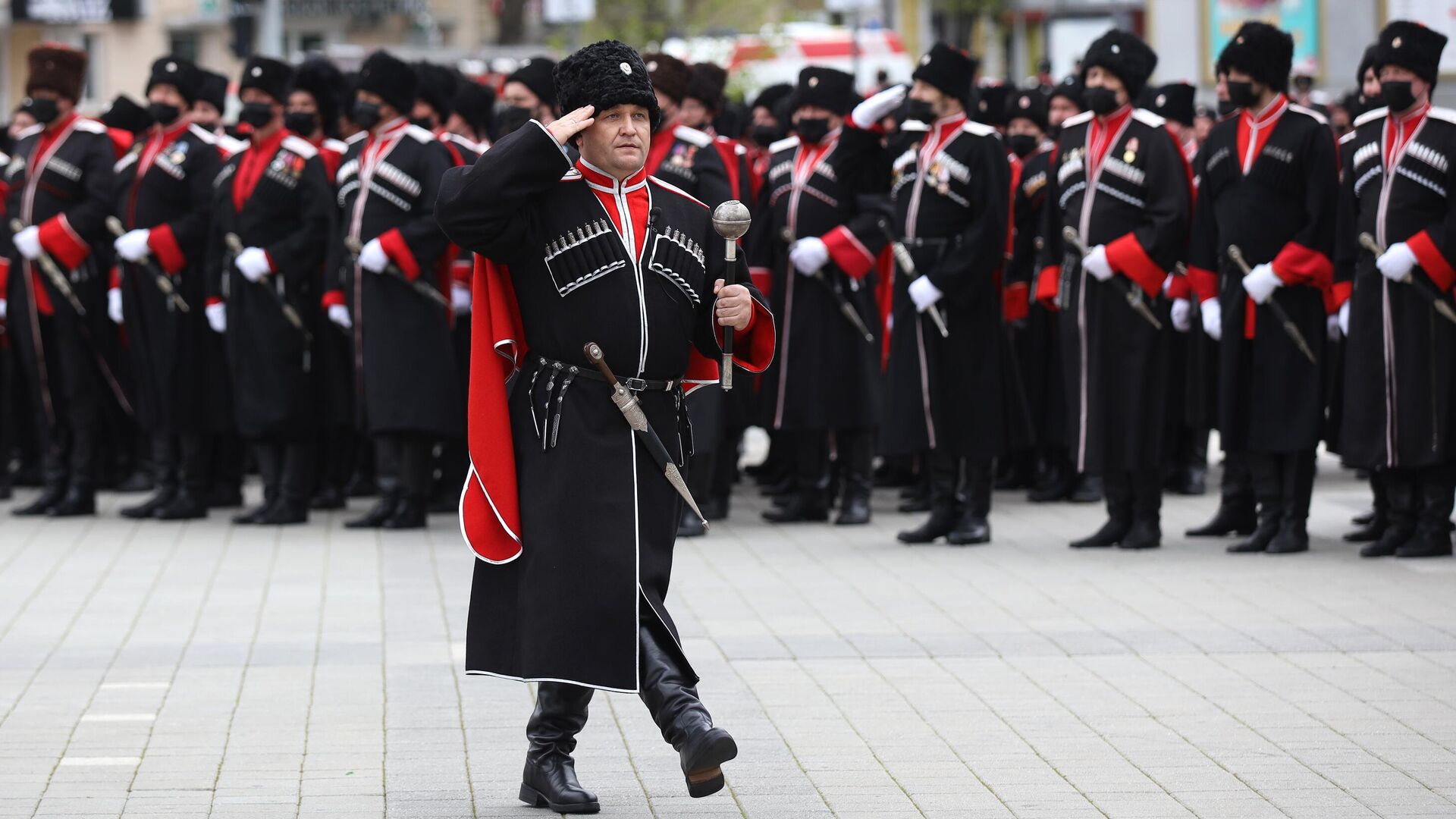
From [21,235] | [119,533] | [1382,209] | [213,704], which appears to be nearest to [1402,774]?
[213,704]

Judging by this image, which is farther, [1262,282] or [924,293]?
[924,293]

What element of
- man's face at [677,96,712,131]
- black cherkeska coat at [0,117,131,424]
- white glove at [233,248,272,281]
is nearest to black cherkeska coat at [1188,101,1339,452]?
man's face at [677,96,712,131]

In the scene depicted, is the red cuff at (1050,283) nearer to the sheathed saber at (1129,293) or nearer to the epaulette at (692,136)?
the sheathed saber at (1129,293)

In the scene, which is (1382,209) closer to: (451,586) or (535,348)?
(451,586)

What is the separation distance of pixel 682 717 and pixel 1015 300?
286 inches

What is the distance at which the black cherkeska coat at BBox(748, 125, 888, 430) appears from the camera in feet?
36.2

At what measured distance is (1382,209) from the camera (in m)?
9.54

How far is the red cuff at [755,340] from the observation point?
5766 mm

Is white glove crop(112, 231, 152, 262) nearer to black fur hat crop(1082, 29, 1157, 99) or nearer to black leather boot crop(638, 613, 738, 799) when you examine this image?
black fur hat crop(1082, 29, 1157, 99)

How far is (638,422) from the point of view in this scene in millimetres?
5559

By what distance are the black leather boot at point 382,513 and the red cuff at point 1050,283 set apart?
3300 mm


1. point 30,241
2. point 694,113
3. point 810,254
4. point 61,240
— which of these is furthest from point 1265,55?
point 30,241

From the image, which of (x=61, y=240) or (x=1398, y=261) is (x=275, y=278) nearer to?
(x=61, y=240)

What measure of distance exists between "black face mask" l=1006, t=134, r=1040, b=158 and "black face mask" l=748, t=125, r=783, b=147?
159 cm
